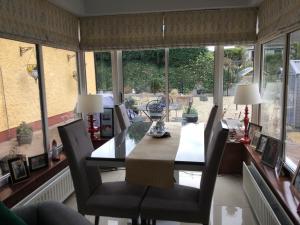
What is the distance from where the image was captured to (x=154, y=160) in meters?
2.09

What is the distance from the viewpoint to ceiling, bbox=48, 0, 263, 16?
3.62 metres

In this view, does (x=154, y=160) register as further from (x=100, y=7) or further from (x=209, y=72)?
(x=100, y=7)

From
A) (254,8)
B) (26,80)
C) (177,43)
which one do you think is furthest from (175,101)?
(26,80)

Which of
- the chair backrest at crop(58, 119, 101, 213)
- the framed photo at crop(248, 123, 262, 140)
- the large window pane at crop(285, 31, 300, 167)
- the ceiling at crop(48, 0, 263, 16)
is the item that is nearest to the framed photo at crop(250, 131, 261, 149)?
the framed photo at crop(248, 123, 262, 140)

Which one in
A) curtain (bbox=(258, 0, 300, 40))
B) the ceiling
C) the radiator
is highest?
the ceiling

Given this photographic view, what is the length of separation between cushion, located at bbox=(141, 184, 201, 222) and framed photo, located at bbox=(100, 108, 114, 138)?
2154mm

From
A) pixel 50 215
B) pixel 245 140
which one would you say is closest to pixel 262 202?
pixel 245 140

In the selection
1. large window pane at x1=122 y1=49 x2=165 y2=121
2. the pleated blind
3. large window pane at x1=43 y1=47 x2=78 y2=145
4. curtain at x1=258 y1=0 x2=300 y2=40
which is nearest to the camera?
curtain at x1=258 y1=0 x2=300 y2=40

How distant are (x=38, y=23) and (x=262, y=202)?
2974 mm

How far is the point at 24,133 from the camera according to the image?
9.87ft

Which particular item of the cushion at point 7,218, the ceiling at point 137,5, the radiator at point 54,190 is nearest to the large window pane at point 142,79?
the ceiling at point 137,5

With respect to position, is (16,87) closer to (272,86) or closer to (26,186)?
(26,186)

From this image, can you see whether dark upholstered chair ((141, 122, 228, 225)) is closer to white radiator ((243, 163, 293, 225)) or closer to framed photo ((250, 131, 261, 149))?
white radiator ((243, 163, 293, 225))

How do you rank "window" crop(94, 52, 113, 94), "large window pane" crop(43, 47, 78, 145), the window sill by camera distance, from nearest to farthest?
1. the window sill
2. "large window pane" crop(43, 47, 78, 145)
3. "window" crop(94, 52, 113, 94)
